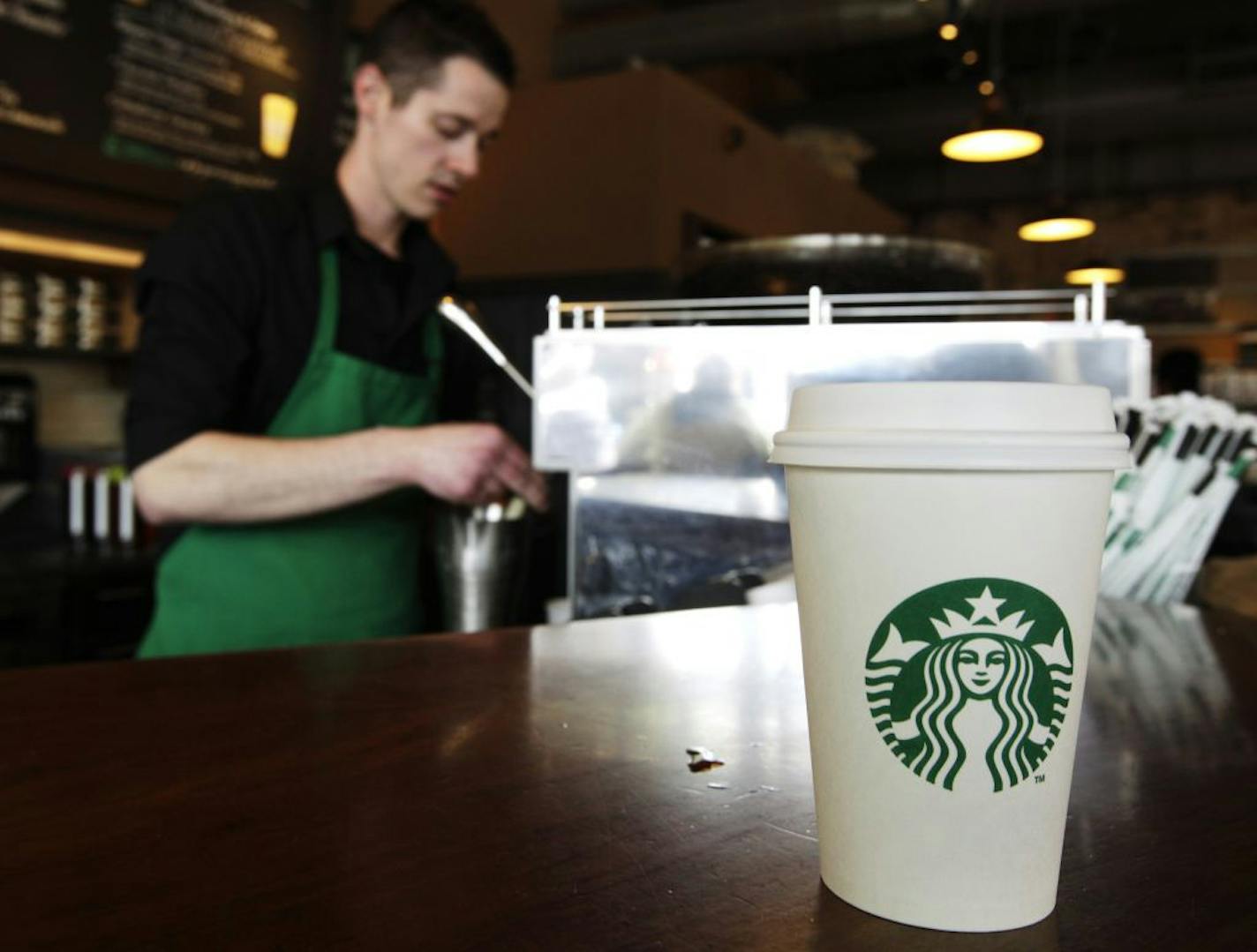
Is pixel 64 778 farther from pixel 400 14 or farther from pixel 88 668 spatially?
pixel 400 14

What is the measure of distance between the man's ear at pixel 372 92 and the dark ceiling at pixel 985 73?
5.99 feet

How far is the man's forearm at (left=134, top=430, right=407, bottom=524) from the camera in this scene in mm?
1463

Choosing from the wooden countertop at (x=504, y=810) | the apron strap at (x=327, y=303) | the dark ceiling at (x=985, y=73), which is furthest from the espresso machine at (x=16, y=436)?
the dark ceiling at (x=985, y=73)

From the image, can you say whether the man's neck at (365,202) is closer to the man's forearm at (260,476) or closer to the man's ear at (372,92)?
the man's ear at (372,92)

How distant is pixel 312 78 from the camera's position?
131 inches

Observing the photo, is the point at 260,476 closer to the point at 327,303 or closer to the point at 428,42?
the point at 327,303

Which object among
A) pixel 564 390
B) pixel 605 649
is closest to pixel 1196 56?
pixel 564 390

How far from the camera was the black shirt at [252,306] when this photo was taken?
1497 mm

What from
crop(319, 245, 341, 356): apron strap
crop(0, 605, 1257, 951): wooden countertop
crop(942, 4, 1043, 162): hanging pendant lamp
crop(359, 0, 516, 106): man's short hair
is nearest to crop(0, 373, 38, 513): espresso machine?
crop(319, 245, 341, 356): apron strap

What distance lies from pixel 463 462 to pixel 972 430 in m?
1.11

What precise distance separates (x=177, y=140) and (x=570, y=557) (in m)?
2.25

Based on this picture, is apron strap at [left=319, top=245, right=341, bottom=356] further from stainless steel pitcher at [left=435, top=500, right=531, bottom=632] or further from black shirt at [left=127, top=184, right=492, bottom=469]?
stainless steel pitcher at [left=435, top=500, right=531, bottom=632]

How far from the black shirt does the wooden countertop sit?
80 centimetres

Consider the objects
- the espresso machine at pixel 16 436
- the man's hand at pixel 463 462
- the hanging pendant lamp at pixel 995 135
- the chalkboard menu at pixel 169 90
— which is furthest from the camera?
the hanging pendant lamp at pixel 995 135
